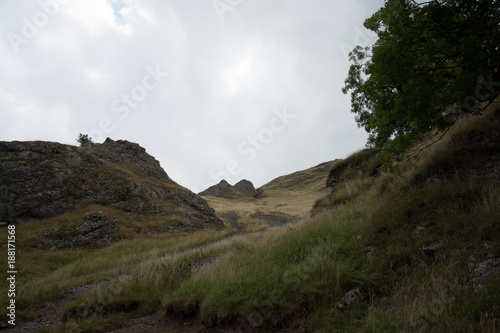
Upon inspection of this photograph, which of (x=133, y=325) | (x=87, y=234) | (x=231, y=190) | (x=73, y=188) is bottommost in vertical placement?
(x=133, y=325)

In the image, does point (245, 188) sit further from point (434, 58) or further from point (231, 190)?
point (434, 58)

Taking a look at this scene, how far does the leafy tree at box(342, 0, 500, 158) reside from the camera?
5.85 m

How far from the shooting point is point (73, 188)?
25.0 m

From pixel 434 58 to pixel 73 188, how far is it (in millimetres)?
29986

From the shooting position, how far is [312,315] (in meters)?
4.83

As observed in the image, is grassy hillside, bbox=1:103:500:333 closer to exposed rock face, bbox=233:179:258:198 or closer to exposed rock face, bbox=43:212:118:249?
exposed rock face, bbox=43:212:118:249

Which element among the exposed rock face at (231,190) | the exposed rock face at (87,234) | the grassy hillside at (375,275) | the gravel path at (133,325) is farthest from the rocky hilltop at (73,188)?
the exposed rock face at (231,190)

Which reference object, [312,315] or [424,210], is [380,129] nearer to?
[424,210]

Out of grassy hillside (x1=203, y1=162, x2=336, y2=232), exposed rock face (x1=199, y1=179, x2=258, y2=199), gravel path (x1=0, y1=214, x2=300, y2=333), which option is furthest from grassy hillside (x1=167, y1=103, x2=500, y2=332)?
exposed rock face (x1=199, y1=179, x2=258, y2=199)

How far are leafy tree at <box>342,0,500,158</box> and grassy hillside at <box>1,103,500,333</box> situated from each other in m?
1.80

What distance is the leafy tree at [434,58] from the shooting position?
585 cm

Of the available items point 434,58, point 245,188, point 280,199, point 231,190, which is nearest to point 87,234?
point 434,58

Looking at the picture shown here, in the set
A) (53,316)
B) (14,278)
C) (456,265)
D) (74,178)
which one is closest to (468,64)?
(456,265)

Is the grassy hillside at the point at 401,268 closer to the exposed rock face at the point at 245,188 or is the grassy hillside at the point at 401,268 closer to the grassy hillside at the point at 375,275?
the grassy hillside at the point at 375,275
